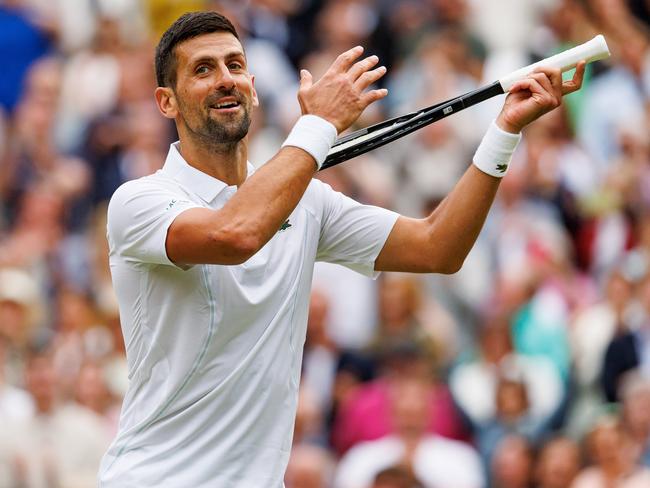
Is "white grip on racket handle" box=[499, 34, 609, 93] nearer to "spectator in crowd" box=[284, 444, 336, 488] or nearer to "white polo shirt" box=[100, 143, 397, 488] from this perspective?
"white polo shirt" box=[100, 143, 397, 488]

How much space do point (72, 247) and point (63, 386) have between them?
213 cm

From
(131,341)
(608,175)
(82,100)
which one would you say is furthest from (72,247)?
(131,341)

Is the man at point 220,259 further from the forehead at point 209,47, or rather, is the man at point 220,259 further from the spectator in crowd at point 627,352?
the spectator in crowd at point 627,352

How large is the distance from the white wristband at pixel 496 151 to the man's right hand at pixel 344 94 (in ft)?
1.84

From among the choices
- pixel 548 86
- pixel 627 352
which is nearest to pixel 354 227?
pixel 548 86

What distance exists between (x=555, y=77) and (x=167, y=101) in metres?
1.39

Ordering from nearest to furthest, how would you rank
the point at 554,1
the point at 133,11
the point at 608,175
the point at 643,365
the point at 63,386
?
the point at 643,365, the point at 63,386, the point at 608,175, the point at 554,1, the point at 133,11

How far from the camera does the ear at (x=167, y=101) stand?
5.60m

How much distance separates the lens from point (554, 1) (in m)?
14.1

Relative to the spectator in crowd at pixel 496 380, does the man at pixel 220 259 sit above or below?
above

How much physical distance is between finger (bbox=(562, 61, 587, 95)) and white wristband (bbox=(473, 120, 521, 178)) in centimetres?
24

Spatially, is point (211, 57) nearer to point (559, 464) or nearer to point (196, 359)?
point (196, 359)

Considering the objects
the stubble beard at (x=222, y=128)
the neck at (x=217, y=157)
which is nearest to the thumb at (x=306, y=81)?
the stubble beard at (x=222, y=128)

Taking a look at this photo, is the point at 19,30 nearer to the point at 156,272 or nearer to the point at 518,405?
the point at 518,405
